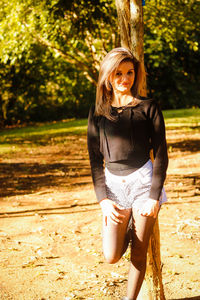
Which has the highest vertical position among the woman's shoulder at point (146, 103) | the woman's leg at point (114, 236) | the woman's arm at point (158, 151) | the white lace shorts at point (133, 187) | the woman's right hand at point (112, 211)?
the woman's shoulder at point (146, 103)

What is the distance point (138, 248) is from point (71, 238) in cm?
252

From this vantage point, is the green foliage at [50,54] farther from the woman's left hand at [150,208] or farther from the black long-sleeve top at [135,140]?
the woman's left hand at [150,208]

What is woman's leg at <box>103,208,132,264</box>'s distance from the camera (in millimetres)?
2739

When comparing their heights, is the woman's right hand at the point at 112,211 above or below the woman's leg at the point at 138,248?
above

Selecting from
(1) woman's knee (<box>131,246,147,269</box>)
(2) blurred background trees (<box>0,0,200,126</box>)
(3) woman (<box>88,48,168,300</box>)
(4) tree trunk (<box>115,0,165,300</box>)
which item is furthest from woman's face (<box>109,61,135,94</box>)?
(2) blurred background trees (<box>0,0,200,126</box>)

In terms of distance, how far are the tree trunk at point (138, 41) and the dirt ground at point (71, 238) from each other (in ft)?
1.92

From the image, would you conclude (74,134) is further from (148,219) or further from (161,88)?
(148,219)

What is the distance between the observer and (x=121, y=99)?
2770 millimetres

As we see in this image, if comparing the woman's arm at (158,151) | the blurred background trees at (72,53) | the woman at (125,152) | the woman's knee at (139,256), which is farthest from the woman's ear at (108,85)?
the blurred background trees at (72,53)

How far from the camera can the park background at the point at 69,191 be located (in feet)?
13.4

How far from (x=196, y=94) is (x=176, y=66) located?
2.29 m

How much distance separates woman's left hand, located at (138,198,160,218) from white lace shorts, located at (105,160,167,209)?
0.04 meters

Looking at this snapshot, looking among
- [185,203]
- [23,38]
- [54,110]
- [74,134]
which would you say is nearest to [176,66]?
[54,110]

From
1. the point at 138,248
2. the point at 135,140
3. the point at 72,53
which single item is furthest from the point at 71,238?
the point at 72,53
